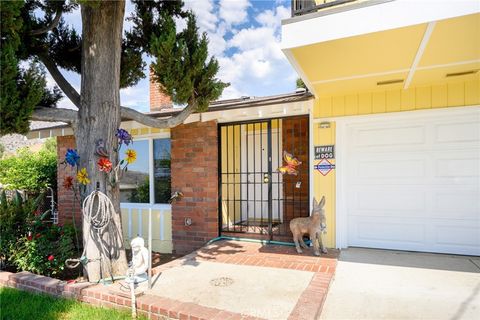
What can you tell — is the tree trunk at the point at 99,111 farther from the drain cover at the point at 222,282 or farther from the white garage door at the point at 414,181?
the white garage door at the point at 414,181

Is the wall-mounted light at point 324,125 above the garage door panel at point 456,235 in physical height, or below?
above

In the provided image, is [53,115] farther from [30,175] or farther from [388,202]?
[30,175]

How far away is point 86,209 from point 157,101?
9.12 meters

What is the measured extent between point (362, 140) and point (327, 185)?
3.51ft

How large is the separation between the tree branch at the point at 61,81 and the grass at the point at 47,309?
2.96 meters

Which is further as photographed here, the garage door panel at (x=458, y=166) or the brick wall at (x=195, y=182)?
the brick wall at (x=195, y=182)

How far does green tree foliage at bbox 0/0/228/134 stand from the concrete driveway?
3.55 meters

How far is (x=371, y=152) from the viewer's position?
5453 millimetres

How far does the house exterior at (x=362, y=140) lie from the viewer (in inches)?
133

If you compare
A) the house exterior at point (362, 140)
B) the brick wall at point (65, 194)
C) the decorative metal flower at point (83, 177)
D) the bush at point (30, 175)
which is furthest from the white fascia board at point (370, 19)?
the bush at point (30, 175)

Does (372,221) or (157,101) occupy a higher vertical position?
(157,101)

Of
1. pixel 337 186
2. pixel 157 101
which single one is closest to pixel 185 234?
pixel 337 186

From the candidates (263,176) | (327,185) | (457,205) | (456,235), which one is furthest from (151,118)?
(456,235)

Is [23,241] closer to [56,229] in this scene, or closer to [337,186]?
[56,229]
